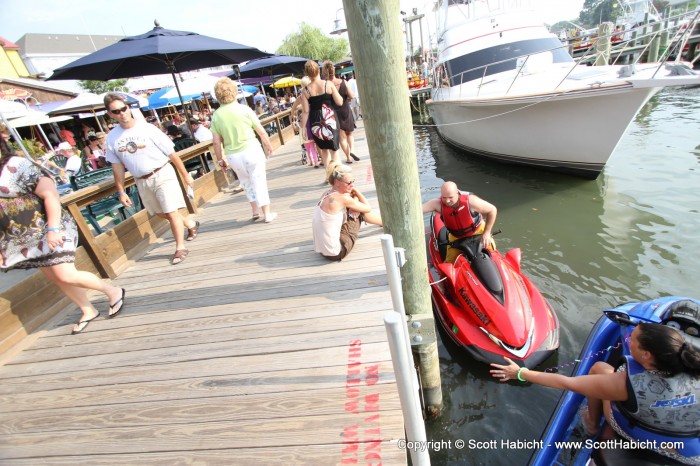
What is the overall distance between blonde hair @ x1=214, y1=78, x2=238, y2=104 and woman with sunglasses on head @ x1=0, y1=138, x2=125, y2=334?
183 centimetres

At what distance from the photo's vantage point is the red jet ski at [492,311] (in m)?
3.09

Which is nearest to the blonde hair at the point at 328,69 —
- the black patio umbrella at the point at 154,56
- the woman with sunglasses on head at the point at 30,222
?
the black patio umbrella at the point at 154,56

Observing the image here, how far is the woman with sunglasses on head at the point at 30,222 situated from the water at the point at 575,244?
3.40 m

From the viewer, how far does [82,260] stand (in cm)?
354

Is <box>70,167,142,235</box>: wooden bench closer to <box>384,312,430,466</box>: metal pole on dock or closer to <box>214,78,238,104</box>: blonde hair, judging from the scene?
<box>214,78,238,104</box>: blonde hair

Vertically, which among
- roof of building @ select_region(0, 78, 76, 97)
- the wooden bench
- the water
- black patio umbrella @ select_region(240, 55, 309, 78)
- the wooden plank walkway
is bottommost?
the water

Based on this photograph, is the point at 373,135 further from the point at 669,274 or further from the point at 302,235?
the point at 669,274

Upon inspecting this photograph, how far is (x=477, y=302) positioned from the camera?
Result: 329 centimetres

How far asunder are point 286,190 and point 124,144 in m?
2.76

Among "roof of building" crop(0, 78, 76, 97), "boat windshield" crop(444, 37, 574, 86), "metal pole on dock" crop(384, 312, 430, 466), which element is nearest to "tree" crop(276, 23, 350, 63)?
"roof of building" crop(0, 78, 76, 97)

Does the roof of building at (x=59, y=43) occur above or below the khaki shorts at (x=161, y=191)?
above

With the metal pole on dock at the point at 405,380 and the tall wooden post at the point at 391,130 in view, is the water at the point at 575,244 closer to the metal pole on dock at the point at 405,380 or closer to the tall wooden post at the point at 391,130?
the tall wooden post at the point at 391,130

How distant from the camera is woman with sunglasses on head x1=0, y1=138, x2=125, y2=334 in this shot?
2.51m

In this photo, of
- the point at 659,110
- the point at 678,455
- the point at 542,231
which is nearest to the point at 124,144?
the point at 678,455
